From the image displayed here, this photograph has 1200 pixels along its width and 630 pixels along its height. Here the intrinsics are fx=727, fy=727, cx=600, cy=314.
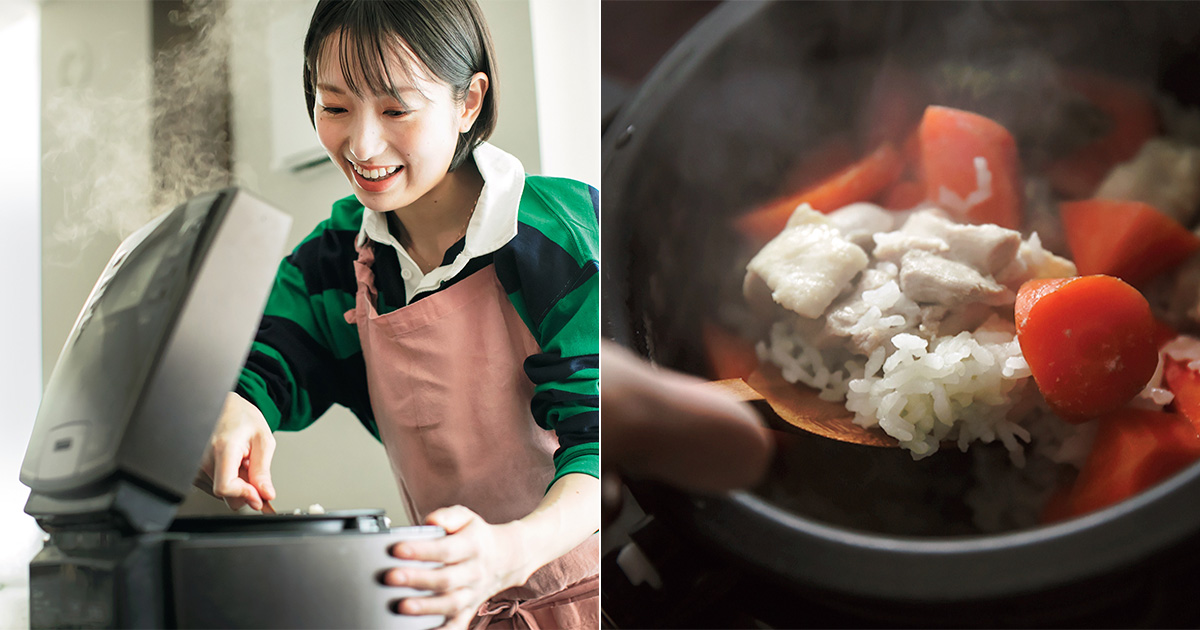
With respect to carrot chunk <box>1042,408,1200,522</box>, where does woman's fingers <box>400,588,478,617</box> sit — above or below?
below

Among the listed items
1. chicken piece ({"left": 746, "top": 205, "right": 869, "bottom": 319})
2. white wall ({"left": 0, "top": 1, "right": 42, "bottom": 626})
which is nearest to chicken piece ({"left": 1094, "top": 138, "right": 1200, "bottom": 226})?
chicken piece ({"left": 746, "top": 205, "right": 869, "bottom": 319})

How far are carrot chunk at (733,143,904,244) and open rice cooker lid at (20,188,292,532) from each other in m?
0.39

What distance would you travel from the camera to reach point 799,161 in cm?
67

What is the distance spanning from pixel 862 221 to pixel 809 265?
0.25 ft

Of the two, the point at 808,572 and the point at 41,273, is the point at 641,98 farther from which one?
the point at 41,273

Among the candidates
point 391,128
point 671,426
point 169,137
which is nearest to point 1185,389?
point 671,426

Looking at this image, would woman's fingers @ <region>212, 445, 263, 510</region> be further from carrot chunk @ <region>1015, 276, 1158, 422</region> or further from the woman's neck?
carrot chunk @ <region>1015, 276, 1158, 422</region>

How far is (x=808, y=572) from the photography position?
0.48 meters

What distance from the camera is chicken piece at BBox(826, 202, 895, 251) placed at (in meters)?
0.62

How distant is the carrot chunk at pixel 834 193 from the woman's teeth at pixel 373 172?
0.99 feet

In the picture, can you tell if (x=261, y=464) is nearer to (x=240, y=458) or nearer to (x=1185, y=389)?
(x=240, y=458)

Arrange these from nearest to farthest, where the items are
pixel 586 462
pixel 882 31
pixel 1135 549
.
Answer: pixel 1135 549 < pixel 586 462 < pixel 882 31

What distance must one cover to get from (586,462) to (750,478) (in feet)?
0.43

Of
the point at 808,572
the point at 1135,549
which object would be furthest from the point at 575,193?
the point at 1135,549
